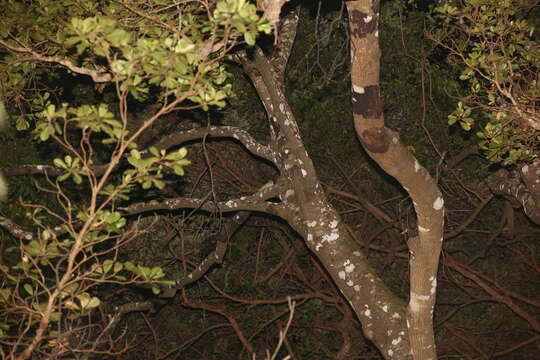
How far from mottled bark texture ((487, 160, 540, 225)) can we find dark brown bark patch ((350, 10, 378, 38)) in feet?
7.15

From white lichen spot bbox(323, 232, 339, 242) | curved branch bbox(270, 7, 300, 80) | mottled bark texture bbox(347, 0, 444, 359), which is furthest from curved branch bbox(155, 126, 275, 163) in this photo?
mottled bark texture bbox(347, 0, 444, 359)

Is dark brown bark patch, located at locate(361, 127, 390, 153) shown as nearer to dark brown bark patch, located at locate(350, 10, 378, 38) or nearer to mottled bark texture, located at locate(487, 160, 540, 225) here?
dark brown bark patch, located at locate(350, 10, 378, 38)

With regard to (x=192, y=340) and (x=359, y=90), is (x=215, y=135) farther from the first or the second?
(x=192, y=340)

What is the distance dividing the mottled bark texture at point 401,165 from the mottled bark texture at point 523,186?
1.27 m

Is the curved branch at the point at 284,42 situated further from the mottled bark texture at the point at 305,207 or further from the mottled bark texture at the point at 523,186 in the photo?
the mottled bark texture at the point at 523,186

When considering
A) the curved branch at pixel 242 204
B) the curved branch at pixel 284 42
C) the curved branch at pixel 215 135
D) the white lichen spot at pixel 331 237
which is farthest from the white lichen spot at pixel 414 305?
the curved branch at pixel 284 42

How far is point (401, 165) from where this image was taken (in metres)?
3.95

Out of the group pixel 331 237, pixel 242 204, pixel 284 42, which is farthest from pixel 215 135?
pixel 331 237

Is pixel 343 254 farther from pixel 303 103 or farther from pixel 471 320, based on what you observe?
pixel 471 320

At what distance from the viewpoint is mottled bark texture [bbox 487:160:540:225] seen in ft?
16.4

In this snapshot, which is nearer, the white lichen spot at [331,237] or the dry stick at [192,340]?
the white lichen spot at [331,237]

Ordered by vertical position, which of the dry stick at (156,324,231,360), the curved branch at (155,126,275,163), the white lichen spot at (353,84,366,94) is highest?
the white lichen spot at (353,84,366,94)

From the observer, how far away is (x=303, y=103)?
6.95 metres

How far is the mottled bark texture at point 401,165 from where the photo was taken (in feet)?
12.1
